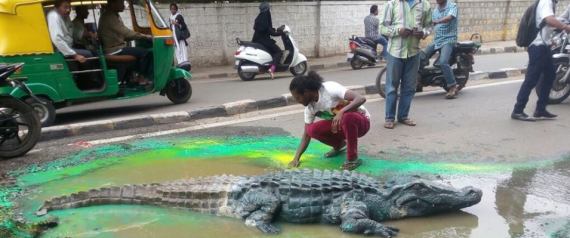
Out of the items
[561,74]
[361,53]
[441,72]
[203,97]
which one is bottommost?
[361,53]

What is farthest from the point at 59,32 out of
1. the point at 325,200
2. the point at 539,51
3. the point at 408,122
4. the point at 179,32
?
the point at 539,51

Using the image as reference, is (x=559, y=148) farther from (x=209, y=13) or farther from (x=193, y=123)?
(x=209, y=13)

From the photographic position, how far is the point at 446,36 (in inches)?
334

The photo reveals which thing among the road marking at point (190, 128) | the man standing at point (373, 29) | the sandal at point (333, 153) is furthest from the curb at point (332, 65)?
the sandal at point (333, 153)

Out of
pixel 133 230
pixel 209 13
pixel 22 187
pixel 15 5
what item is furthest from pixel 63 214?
pixel 209 13

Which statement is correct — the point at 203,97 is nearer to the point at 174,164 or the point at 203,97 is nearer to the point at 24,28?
the point at 24,28

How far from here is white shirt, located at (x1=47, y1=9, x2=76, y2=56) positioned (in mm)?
6977

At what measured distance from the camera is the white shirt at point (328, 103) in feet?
15.7

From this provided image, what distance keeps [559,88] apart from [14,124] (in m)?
7.47

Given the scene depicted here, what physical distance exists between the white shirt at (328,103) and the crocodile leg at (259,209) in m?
1.31

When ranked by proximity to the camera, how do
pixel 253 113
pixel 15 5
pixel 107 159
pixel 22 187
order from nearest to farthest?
pixel 22 187, pixel 107 159, pixel 15 5, pixel 253 113

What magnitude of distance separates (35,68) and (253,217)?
185 inches

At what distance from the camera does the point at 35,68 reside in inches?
275

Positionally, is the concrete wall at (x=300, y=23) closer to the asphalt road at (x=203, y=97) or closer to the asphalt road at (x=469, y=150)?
the asphalt road at (x=203, y=97)
